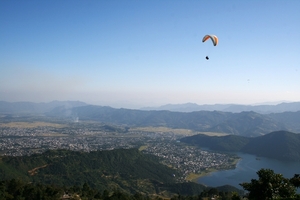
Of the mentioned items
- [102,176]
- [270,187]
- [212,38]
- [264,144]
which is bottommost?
[102,176]

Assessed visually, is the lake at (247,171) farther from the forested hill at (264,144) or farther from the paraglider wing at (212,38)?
the paraglider wing at (212,38)

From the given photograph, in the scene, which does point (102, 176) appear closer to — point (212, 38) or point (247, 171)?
point (247, 171)

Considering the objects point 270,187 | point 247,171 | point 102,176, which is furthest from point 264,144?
point 270,187

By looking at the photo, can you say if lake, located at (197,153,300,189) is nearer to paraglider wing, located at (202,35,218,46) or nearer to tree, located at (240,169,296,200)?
paraglider wing, located at (202,35,218,46)

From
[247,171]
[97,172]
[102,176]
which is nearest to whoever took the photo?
[102,176]

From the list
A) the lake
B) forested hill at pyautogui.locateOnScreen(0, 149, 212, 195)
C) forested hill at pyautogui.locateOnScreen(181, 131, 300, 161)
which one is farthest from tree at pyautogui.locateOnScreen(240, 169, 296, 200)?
forested hill at pyautogui.locateOnScreen(181, 131, 300, 161)

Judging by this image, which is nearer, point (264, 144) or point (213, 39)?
point (213, 39)
